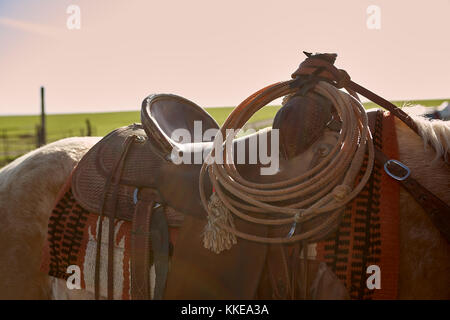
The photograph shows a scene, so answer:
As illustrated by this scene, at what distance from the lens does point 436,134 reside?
1488 millimetres

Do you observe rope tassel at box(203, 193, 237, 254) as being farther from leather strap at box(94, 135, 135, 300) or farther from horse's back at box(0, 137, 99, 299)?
horse's back at box(0, 137, 99, 299)

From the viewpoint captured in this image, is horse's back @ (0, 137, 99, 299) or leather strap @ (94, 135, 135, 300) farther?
horse's back @ (0, 137, 99, 299)

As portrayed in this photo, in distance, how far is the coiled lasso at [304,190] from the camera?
133 cm

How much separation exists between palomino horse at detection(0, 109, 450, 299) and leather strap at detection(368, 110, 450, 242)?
0.14ft

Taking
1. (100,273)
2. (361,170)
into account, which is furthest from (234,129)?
(100,273)

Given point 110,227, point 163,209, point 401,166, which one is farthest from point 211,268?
point 401,166

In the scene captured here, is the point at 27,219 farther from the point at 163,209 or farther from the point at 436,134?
the point at 436,134

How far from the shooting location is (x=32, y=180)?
1977 mm

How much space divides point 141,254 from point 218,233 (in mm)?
434

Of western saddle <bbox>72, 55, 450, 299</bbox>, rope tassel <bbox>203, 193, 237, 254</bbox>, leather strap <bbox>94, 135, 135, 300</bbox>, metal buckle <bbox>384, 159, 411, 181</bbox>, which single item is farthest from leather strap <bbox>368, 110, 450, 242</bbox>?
leather strap <bbox>94, 135, 135, 300</bbox>

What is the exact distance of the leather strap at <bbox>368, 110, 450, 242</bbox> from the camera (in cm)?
129

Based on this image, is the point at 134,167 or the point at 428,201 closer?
the point at 428,201

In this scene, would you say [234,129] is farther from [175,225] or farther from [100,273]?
[100,273]

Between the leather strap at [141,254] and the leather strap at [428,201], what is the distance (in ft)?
3.45
